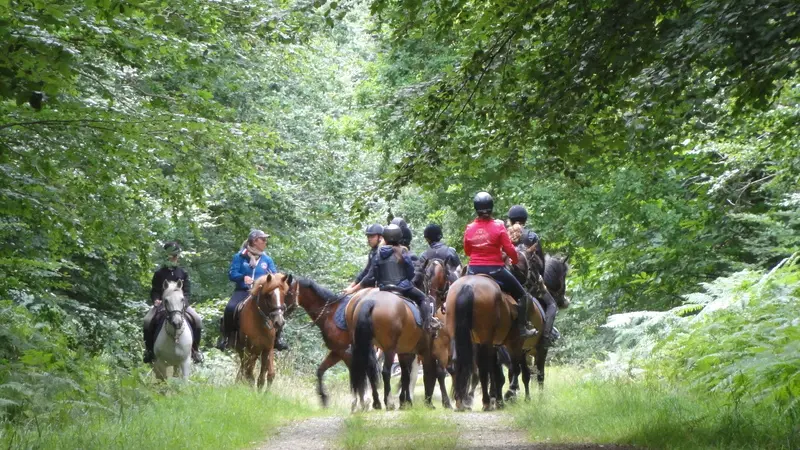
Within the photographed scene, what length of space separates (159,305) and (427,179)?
7.77 meters

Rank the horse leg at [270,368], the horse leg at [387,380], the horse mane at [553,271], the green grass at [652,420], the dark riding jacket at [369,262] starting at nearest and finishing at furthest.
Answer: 1. the green grass at [652,420]
2. the horse leg at [387,380]
3. the dark riding jacket at [369,262]
4. the horse leg at [270,368]
5. the horse mane at [553,271]

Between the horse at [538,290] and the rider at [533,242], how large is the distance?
0.12 metres

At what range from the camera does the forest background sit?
370 inches

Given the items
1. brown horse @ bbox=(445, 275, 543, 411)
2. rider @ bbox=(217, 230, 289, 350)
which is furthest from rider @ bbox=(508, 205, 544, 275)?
rider @ bbox=(217, 230, 289, 350)

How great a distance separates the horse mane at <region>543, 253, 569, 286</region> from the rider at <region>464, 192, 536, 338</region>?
9.46ft

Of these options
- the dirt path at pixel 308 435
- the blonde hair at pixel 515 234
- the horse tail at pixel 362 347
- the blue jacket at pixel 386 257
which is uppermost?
the blonde hair at pixel 515 234

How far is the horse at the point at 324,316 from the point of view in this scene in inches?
663

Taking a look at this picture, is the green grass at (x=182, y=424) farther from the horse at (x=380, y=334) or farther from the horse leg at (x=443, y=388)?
the horse leg at (x=443, y=388)

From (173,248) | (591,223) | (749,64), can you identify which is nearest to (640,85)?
(749,64)

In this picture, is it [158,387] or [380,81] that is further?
[380,81]

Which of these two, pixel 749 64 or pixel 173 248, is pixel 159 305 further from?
pixel 749 64

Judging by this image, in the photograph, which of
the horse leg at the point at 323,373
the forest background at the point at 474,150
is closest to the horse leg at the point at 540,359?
the forest background at the point at 474,150

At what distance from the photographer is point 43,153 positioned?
12.8 metres

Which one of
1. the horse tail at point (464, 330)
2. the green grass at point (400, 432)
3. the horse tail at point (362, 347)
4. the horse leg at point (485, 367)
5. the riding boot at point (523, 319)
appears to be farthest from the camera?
the riding boot at point (523, 319)
